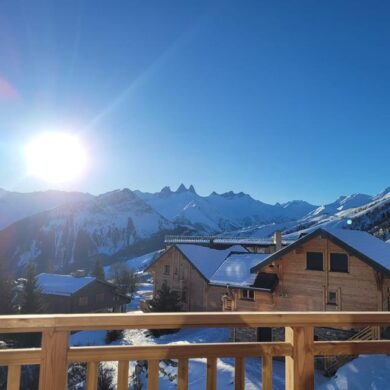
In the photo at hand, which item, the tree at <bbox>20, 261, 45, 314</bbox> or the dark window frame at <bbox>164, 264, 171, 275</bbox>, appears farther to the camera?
the dark window frame at <bbox>164, 264, 171, 275</bbox>

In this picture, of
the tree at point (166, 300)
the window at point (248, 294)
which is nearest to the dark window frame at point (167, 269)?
the tree at point (166, 300)

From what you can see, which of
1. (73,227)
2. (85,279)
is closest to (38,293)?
(85,279)

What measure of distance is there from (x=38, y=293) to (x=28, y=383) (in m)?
13.9

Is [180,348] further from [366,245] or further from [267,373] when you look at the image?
[366,245]

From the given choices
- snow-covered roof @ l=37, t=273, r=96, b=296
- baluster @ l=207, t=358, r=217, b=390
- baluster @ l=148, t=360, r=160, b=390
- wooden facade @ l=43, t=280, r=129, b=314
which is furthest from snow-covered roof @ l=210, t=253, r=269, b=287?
baluster @ l=148, t=360, r=160, b=390

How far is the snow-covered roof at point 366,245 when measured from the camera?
57.8 feet

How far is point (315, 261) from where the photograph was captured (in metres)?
19.5

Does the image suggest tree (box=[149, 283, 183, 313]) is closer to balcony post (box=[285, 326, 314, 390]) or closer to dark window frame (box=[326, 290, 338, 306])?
dark window frame (box=[326, 290, 338, 306])

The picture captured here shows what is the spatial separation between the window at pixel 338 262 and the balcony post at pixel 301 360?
1709 centimetres

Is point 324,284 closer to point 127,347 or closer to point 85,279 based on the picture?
point 127,347

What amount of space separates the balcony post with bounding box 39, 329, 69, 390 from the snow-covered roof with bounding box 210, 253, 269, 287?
68.4 ft

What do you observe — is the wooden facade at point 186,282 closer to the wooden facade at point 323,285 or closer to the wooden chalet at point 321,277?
the wooden chalet at point 321,277

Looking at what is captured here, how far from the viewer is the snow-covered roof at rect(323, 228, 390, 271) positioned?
1762 centimetres

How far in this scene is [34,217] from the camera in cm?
18512
